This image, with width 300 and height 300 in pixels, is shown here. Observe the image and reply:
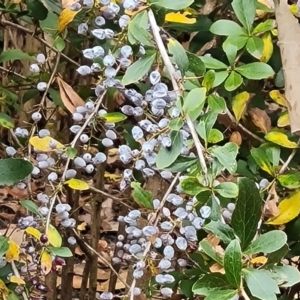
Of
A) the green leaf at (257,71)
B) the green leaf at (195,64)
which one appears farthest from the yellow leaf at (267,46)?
the green leaf at (195,64)

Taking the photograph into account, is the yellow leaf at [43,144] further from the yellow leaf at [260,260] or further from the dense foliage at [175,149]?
the yellow leaf at [260,260]

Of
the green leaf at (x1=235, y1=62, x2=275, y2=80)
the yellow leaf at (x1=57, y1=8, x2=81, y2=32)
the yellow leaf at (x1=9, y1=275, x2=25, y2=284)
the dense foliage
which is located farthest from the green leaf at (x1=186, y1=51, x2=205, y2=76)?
the yellow leaf at (x1=9, y1=275, x2=25, y2=284)

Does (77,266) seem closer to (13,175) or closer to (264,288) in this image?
(13,175)

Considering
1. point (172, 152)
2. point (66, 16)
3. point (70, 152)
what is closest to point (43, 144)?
point (70, 152)

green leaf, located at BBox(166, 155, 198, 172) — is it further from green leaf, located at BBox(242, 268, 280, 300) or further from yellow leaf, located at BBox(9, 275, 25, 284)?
yellow leaf, located at BBox(9, 275, 25, 284)

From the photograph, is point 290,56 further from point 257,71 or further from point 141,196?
point 141,196
